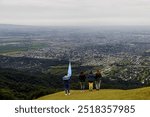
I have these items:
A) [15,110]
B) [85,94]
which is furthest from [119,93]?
[15,110]

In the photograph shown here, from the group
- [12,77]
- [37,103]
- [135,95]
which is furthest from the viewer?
[12,77]

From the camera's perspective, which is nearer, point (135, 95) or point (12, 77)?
point (135, 95)

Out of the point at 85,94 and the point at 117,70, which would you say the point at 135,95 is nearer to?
the point at 85,94

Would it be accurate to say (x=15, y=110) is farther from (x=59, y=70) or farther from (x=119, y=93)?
(x=59, y=70)

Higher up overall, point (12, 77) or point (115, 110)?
point (115, 110)

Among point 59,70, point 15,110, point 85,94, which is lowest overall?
point 59,70

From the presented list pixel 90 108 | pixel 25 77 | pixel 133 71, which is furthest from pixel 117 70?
pixel 90 108

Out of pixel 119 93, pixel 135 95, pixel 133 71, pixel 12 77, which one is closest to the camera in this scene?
pixel 135 95

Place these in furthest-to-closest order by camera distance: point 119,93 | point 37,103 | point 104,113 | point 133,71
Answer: point 133,71 < point 119,93 < point 37,103 < point 104,113

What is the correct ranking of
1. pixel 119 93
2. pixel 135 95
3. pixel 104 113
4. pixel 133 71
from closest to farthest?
1. pixel 104 113
2. pixel 135 95
3. pixel 119 93
4. pixel 133 71
